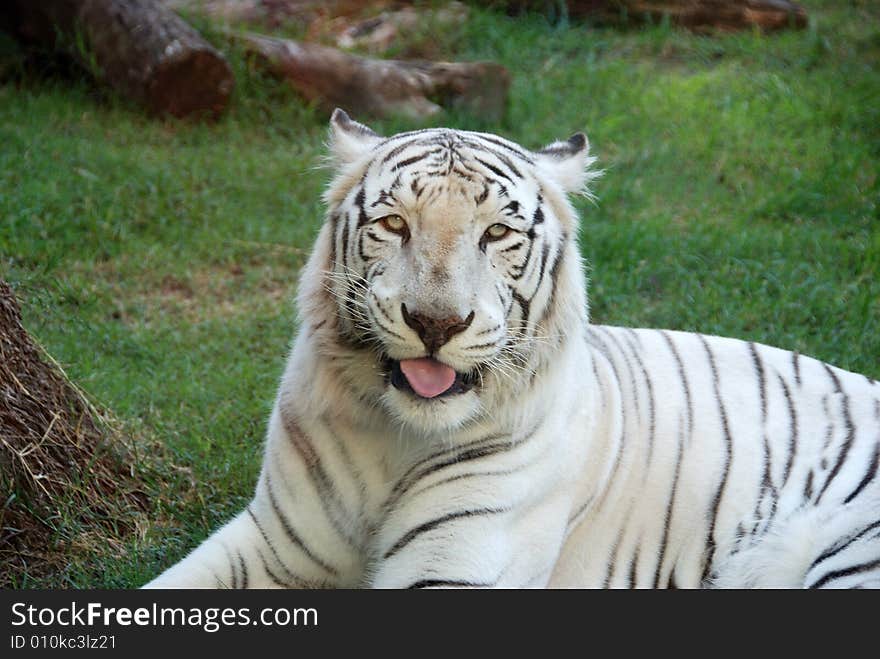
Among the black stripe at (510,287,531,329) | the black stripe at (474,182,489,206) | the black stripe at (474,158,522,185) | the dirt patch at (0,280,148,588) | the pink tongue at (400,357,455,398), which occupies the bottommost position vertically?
the dirt patch at (0,280,148,588)

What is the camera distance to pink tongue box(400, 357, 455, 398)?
9.65ft

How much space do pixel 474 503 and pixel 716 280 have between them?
3.30 m

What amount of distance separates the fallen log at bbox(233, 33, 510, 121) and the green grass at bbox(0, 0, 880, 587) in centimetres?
13

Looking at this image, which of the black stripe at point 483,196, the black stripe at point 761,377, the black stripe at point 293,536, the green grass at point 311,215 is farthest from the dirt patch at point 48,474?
the black stripe at point 761,377

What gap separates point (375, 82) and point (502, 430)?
4897 millimetres

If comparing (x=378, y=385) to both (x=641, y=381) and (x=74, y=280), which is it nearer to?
(x=641, y=381)

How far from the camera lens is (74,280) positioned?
5832 millimetres

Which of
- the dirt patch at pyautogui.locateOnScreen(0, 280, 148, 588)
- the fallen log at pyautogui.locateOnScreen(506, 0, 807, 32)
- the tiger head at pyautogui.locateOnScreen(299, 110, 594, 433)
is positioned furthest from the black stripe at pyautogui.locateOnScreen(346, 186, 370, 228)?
the fallen log at pyautogui.locateOnScreen(506, 0, 807, 32)

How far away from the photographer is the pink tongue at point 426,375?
2.94 meters

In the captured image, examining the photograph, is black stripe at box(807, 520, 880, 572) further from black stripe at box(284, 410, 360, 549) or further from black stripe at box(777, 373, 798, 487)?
black stripe at box(284, 410, 360, 549)

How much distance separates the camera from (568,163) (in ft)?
11.1

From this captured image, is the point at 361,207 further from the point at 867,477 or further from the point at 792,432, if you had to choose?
the point at 867,477

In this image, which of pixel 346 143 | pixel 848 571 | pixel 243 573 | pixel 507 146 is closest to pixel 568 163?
pixel 507 146

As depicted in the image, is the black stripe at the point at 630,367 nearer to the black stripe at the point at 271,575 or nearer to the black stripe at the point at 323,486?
the black stripe at the point at 323,486
